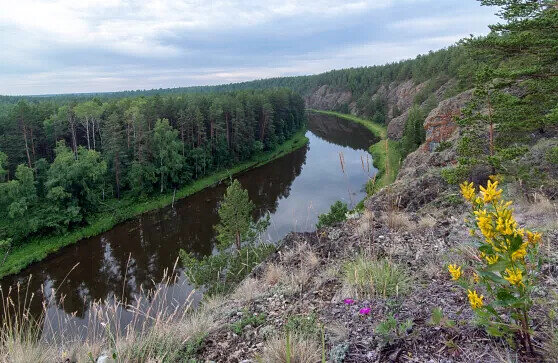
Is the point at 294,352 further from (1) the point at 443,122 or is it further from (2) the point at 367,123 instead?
(2) the point at 367,123

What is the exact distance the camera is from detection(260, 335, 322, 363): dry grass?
2.45 metres

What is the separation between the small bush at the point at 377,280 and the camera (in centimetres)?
344

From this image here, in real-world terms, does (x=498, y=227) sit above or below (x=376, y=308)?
above

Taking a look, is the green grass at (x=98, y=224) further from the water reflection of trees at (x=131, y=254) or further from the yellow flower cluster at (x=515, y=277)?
the yellow flower cluster at (x=515, y=277)

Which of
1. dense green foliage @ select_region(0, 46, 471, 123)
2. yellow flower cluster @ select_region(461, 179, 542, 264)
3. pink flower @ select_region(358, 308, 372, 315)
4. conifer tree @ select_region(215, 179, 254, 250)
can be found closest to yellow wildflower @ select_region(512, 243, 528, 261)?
yellow flower cluster @ select_region(461, 179, 542, 264)

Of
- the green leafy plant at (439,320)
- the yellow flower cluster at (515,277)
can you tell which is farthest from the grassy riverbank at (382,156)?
the yellow flower cluster at (515,277)

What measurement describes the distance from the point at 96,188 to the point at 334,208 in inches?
915

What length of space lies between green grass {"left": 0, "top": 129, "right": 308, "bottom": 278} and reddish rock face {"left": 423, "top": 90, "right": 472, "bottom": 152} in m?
12.9

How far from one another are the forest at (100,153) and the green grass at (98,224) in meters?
0.65

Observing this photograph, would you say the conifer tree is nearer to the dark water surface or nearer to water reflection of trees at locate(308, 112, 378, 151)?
the dark water surface

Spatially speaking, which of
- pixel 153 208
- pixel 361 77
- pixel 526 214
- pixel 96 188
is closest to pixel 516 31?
pixel 526 214

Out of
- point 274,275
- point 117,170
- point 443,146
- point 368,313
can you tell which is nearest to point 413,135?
point 443,146

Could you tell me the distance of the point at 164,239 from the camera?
2352 cm

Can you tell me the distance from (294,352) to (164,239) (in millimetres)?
22683
